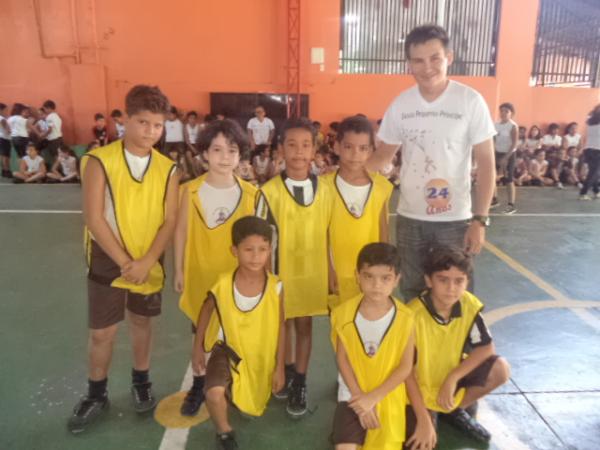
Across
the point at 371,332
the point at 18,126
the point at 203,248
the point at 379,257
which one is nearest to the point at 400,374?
the point at 371,332

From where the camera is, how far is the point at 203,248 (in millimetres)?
2857

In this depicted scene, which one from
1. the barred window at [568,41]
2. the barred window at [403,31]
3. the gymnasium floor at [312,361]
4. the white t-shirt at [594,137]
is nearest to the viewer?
the gymnasium floor at [312,361]

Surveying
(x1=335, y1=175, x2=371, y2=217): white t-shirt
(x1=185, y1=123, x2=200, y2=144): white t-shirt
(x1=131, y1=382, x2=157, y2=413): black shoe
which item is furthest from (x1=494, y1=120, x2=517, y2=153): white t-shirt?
(x1=131, y1=382, x2=157, y2=413): black shoe

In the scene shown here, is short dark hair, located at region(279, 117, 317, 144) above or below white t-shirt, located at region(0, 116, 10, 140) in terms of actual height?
above

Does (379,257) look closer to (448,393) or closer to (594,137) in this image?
(448,393)

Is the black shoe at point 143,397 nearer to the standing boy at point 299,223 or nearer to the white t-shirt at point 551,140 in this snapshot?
the standing boy at point 299,223

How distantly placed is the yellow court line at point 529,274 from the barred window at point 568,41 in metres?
9.09

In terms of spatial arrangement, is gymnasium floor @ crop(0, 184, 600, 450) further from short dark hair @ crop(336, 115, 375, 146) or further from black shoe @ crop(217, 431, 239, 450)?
short dark hair @ crop(336, 115, 375, 146)

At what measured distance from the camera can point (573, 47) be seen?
1297 cm

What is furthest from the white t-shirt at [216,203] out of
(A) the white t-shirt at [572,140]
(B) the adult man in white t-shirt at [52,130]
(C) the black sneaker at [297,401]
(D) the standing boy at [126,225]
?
(A) the white t-shirt at [572,140]

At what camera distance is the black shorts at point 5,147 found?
11.2 meters

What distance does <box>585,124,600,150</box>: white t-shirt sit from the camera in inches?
349

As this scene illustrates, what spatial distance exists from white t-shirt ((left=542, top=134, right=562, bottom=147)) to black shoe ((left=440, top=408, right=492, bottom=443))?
1071cm

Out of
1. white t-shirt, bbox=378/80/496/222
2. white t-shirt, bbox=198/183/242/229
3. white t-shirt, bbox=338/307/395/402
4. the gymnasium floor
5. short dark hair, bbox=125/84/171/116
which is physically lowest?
the gymnasium floor
